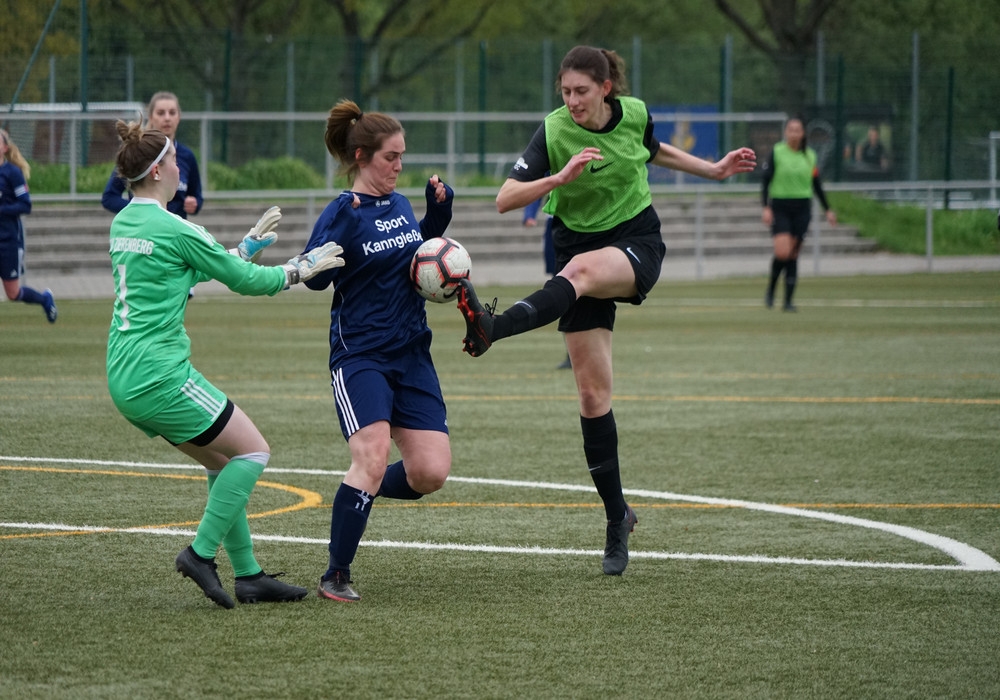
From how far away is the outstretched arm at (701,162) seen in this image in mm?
6699

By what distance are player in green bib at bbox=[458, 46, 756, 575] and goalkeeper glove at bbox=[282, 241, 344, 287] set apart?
30.6 inches

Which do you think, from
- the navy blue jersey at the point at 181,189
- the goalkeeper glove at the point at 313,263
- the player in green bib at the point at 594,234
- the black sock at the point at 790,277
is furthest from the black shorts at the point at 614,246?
the black sock at the point at 790,277

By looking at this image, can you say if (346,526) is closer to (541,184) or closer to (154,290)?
(154,290)

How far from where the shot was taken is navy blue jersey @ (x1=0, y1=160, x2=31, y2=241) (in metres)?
15.1

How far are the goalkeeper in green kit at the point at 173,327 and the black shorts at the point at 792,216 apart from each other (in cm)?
1477

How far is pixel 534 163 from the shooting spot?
632cm

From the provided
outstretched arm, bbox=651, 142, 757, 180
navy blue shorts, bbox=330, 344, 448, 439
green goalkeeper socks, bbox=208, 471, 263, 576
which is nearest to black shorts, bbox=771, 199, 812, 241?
outstretched arm, bbox=651, 142, 757, 180

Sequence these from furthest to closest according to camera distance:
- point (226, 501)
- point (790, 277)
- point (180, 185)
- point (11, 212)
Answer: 1. point (790, 277)
2. point (11, 212)
3. point (180, 185)
4. point (226, 501)

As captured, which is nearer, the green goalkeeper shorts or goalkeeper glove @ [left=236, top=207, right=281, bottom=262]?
the green goalkeeper shorts

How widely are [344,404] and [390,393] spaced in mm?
177

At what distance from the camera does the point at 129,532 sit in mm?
6676

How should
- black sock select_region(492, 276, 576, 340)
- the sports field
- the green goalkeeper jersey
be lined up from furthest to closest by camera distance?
black sock select_region(492, 276, 576, 340)
the green goalkeeper jersey
the sports field

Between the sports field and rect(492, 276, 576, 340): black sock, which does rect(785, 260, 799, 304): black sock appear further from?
rect(492, 276, 576, 340): black sock

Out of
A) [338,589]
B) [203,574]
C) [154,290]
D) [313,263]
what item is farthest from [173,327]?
[338,589]
